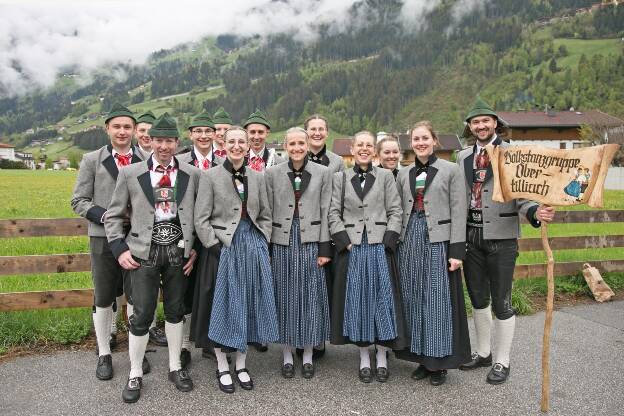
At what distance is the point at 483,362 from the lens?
4.61 metres

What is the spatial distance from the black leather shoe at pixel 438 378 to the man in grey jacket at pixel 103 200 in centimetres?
265

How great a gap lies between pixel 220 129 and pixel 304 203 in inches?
84.8

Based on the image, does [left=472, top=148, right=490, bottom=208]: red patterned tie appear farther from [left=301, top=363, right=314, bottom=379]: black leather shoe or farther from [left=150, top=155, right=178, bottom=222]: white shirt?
[left=150, top=155, right=178, bottom=222]: white shirt

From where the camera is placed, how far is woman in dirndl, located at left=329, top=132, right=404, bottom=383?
4.24 meters

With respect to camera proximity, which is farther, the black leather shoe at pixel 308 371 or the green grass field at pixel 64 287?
the green grass field at pixel 64 287

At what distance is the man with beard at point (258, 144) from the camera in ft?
17.3

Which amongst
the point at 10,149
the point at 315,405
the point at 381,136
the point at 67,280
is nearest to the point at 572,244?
the point at 381,136

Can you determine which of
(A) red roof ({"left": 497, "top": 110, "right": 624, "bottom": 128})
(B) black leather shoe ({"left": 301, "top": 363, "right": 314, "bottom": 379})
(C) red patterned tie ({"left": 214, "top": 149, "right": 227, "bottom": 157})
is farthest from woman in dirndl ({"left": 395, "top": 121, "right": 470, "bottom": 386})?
(A) red roof ({"left": 497, "top": 110, "right": 624, "bottom": 128})

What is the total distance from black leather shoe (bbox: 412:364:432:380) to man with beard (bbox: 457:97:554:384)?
432 mm

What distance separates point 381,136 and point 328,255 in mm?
1383

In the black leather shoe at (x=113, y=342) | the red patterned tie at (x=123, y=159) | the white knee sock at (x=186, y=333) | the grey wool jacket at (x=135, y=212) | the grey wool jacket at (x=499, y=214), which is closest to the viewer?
the grey wool jacket at (x=135, y=212)

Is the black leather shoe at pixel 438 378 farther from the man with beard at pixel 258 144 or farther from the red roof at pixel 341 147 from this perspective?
the red roof at pixel 341 147

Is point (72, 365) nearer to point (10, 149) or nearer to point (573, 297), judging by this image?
point (573, 297)

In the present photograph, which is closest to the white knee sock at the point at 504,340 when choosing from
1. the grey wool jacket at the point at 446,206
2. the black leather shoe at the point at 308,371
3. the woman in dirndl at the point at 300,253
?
the grey wool jacket at the point at 446,206
